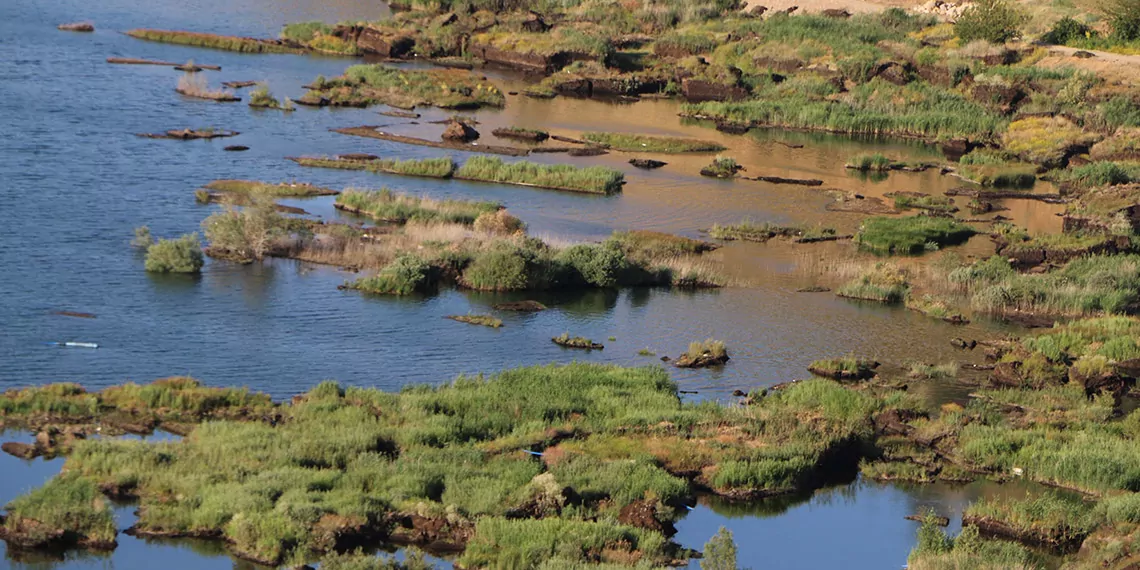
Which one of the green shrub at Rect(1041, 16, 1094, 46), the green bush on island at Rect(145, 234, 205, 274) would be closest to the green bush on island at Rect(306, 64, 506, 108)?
the green bush on island at Rect(145, 234, 205, 274)

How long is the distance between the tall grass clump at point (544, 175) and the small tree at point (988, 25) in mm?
28271

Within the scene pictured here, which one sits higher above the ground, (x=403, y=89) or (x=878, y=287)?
(x=403, y=89)

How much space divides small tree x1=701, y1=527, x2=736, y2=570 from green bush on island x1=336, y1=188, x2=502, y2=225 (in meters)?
20.8

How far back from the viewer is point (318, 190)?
1652 inches

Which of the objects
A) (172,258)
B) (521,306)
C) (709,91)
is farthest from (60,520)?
(709,91)

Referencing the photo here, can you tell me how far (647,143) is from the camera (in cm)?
5384

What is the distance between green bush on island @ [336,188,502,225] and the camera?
38875 millimetres

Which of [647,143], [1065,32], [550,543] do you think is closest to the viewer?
[550,543]

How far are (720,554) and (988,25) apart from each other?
5403cm

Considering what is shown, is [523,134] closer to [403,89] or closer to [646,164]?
[646,164]

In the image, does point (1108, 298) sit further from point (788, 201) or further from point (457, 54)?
point (457, 54)

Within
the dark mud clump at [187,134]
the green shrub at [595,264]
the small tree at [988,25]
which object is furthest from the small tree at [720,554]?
the small tree at [988,25]

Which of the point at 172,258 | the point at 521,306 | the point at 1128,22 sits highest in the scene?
the point at 1128,22

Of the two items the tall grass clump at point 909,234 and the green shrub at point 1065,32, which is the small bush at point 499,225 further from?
the green shrub at point 1065,32
